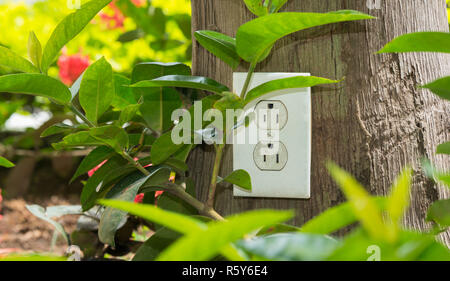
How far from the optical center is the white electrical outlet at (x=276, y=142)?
26.5 inches

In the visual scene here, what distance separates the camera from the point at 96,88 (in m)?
0.59

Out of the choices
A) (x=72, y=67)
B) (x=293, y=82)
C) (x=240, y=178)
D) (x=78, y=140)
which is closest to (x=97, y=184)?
(x=78, y=140)

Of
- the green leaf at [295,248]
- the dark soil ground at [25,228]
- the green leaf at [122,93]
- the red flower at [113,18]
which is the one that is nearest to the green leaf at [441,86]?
the green leaf at [295,248]

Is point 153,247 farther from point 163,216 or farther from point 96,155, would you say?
point 163,216

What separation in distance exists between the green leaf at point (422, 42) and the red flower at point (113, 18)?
1630 millimetres

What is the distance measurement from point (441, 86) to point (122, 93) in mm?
534

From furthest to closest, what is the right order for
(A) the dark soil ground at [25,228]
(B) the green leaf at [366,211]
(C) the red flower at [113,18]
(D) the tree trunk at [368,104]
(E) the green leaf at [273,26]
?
(C) the red flower at [113,18], (A) the dark soil ground at [25,228], (D) the tree trunk at [368,104], (E) the green leaf at [273,26], (B) the green leaf at [366,211]

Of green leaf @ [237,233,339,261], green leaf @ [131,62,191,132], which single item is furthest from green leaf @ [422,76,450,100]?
green leaf @ [131,62,191,132]

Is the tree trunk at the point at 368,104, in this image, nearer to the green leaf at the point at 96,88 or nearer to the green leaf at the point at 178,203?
the green leaf at the point at 178,203

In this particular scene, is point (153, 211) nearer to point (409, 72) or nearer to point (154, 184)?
point (154, 184)

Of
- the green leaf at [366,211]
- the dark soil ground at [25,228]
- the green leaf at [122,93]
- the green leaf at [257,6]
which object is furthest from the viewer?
the dark soil ground at [25,228]

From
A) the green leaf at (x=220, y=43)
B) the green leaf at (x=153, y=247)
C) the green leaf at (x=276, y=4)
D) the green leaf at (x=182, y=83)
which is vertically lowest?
the green leaf at (x=153, y=247)

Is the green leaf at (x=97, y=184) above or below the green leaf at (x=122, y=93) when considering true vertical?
below

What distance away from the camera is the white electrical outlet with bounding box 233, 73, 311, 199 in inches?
26.5
